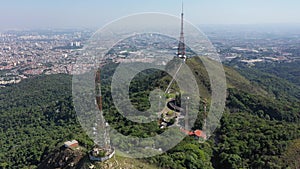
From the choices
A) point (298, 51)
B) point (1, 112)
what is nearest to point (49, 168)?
point (1, 112)

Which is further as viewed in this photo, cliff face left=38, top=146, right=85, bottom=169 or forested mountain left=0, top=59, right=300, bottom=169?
forested mountain left=0, top=59, right=300, bottom=169

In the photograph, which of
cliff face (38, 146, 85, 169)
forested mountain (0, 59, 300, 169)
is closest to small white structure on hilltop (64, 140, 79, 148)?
cliff face (38, 146, 85, 169)

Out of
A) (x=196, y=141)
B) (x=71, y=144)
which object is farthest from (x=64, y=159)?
(x=196, y=141)

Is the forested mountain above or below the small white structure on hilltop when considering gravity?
below

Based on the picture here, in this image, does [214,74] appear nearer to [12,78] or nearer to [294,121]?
[294,121]

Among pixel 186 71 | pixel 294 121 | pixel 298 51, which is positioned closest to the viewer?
pixel 294 121

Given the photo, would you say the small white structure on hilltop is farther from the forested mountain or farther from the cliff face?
the forested mountain

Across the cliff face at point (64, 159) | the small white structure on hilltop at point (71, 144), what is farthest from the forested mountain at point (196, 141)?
the cliff face at point (64, 159)

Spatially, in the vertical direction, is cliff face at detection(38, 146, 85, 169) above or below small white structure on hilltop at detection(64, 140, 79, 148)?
below
